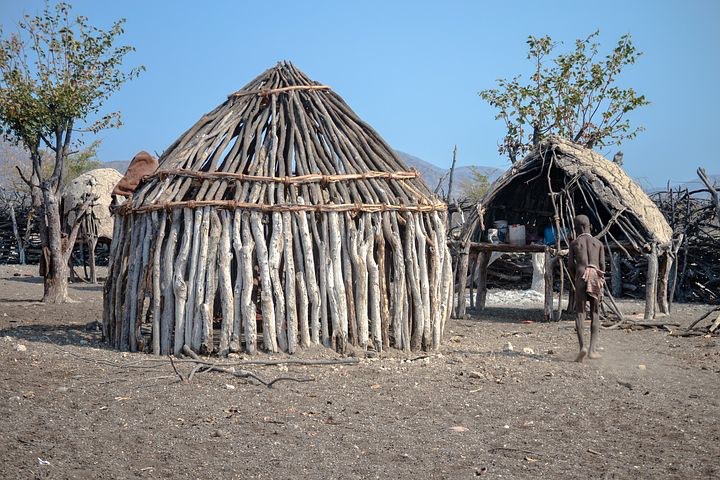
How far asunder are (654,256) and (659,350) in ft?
9.95

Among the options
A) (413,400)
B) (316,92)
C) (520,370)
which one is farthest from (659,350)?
(316,92)

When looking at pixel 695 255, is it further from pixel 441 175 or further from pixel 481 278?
pixel 441 175

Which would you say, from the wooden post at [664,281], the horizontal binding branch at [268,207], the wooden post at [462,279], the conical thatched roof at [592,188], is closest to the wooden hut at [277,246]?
the horizontal binding branch at [268,207]

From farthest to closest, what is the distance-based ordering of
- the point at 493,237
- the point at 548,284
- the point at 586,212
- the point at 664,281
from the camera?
the point at 586,212 < the point at 493,237 < the point at 664,281 < the point at 548,284

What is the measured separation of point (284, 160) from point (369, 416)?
12.7 ft

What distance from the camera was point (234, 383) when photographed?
7.36 meters

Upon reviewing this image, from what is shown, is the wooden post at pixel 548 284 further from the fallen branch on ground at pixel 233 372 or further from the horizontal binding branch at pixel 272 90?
the fallen branch on ground at pixel 233 372

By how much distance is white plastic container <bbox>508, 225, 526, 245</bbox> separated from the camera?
14039mm

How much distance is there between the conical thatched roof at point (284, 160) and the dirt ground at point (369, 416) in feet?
5.52

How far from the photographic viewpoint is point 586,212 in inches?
591

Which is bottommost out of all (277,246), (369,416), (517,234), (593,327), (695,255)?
(369,416)

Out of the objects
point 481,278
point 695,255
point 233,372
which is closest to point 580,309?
point 233,372

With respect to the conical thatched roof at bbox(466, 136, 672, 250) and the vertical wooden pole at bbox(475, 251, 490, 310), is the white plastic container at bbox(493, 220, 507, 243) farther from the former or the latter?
the conical thatched roof at bbox(466, 136, 672, 250)

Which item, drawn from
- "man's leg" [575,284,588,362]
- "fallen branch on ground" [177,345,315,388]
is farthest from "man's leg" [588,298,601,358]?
"fallen branch on ground" [177,345,315,388]
